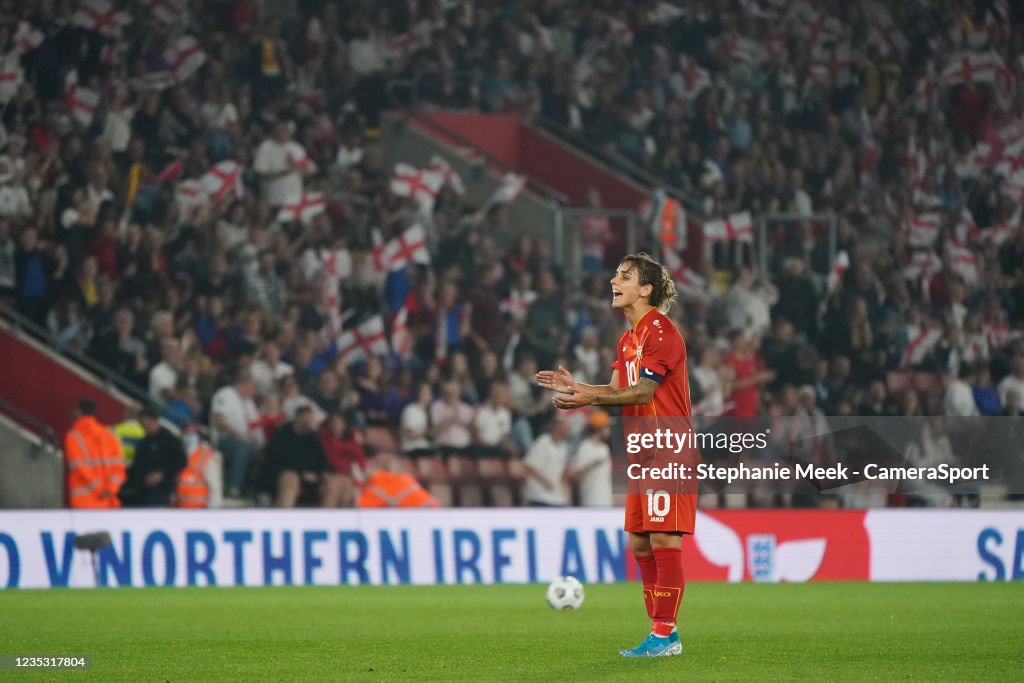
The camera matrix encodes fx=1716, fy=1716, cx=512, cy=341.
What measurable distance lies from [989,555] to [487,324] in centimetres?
606

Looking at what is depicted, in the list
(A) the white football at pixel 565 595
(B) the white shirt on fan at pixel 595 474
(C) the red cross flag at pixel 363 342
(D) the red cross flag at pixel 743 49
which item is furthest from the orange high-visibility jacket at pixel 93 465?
(D) the red cross flag at pixel 743 49

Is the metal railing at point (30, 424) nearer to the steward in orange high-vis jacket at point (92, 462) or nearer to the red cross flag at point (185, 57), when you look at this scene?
the steward in orange high-vis jacket at point (92, 462)

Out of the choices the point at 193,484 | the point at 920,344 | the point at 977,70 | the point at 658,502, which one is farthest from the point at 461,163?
the point at 658,502

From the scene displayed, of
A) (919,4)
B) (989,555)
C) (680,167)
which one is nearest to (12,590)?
(989,555)

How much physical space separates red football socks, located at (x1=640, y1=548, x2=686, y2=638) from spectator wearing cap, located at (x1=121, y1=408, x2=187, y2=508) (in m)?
8.41

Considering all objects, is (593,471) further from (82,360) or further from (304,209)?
(82,360)

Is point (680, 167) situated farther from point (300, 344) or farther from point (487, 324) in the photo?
point (300, 344)

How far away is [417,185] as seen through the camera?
20.3 m

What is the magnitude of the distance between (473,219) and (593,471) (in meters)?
4.47

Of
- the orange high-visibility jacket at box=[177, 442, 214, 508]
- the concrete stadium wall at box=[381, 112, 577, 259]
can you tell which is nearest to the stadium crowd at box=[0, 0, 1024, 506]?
the concrete stadium wall at box=[381, 112, 577, 259]

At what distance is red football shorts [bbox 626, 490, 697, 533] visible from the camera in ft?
27.3

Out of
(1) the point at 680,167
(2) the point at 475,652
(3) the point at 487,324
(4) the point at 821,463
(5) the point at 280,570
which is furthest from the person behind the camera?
(1) the point at 680,167

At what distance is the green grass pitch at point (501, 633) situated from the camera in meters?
7.88

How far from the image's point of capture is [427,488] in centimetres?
1694
